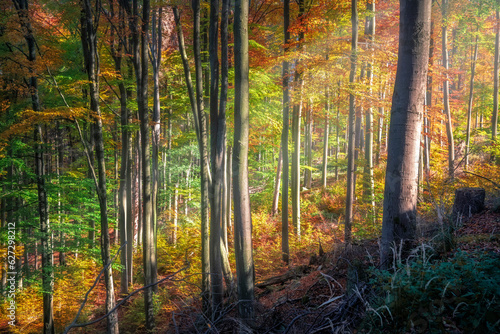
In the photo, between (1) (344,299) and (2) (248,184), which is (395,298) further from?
(2) (248,184)

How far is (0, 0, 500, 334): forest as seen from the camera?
335 centimetres

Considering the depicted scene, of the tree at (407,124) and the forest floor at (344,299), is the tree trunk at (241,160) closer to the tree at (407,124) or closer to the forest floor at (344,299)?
the forest floor at (344,299)

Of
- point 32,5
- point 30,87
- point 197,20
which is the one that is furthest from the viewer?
point 32,5

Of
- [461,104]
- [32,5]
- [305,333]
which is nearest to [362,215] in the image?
[305,333]

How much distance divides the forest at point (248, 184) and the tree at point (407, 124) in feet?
0.06

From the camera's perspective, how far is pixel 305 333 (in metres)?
3.15

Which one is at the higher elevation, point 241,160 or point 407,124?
point 407,124

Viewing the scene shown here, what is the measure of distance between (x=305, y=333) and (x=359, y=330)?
2.31 ft

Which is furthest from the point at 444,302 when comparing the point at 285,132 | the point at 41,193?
the point at 41,193

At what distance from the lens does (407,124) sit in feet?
12.1

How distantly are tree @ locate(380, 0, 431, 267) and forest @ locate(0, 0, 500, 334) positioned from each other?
0.06 feet

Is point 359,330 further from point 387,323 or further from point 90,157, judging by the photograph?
point 90,157

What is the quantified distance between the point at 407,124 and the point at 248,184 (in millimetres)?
2766

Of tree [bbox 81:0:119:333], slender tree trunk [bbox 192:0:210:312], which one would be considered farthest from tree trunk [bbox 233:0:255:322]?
tree [bbox 81:0:119:333]
